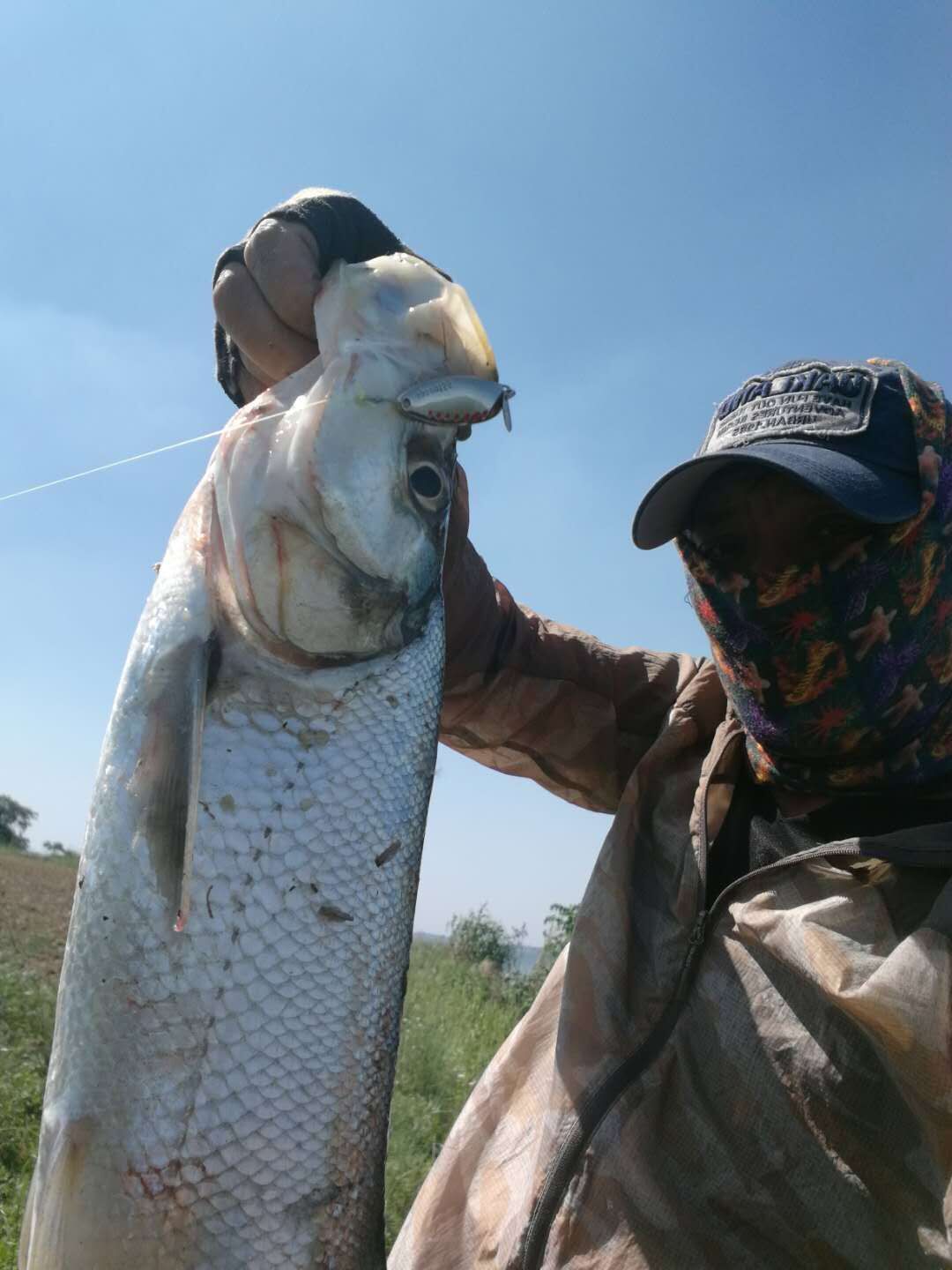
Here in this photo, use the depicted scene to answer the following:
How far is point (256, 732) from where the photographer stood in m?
1.73

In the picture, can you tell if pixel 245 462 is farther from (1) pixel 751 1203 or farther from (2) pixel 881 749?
(1) pixel 751 1203

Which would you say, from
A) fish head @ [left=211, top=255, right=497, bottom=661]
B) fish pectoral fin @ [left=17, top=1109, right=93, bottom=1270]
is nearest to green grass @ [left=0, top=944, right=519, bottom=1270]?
fish pectoral fin @ [left=17, top=1109, right=93, bottom=1270]

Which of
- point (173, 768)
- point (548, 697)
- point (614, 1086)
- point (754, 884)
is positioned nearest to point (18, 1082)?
point (548, 697)

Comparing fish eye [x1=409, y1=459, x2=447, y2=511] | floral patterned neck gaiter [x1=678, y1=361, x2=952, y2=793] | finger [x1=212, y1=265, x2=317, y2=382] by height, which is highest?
finger [x1=212, y1=265, x2=317, y2=382]

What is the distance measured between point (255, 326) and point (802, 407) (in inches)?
50.8

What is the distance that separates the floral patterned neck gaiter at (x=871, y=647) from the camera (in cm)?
211

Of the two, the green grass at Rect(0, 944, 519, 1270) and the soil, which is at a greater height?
the soil

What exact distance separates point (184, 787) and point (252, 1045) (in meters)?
0.47

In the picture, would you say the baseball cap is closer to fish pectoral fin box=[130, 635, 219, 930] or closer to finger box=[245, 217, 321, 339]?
finger box=[245, 217, 321, 339]

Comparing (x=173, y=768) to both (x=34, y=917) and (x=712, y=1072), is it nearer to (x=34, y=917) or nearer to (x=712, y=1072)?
(x=712, y=1072)

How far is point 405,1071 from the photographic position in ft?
23.9

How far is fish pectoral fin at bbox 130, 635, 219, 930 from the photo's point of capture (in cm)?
159

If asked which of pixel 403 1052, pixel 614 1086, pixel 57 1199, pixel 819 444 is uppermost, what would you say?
pixel 819 444

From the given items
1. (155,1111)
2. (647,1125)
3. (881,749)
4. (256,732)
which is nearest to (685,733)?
(881,749)
